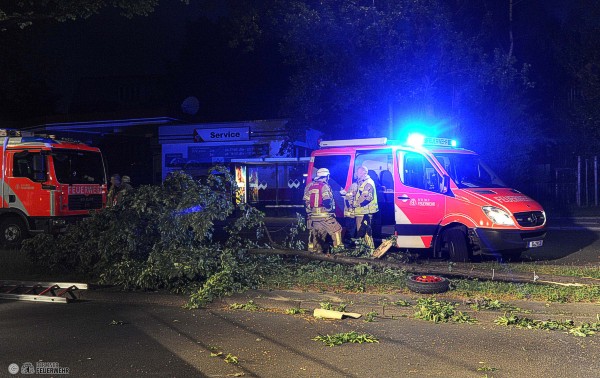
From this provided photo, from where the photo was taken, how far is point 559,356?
5.69 metres

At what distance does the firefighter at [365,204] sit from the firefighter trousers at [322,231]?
0.48 metres

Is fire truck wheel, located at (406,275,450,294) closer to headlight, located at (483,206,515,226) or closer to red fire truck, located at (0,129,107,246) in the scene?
headlight, located at (483,206,515,226)

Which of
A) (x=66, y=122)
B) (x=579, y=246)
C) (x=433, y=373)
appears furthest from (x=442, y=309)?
(x=66, y=122)

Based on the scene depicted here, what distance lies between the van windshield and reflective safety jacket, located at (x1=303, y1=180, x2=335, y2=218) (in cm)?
221

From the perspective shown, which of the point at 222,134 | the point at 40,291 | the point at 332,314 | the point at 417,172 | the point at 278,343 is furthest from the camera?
the point at 222,134

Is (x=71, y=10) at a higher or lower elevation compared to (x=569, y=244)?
higher

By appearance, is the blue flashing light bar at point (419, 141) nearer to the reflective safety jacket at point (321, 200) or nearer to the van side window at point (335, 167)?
the van side window at point (335, 167)

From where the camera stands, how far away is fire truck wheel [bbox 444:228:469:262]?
418 inches

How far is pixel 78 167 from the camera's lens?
1557 centimetres

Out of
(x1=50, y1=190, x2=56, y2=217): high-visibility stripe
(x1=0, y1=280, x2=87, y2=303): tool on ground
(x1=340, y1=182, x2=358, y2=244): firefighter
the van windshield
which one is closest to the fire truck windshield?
(x1=50, y1=190, x2=56, y2=217): high-visibility stripe

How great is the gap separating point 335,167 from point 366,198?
142 cm

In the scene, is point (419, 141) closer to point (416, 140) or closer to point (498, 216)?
point (416, 140)

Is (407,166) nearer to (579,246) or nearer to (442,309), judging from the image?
(442,309)

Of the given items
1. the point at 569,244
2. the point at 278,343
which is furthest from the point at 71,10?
the point at 569,244
